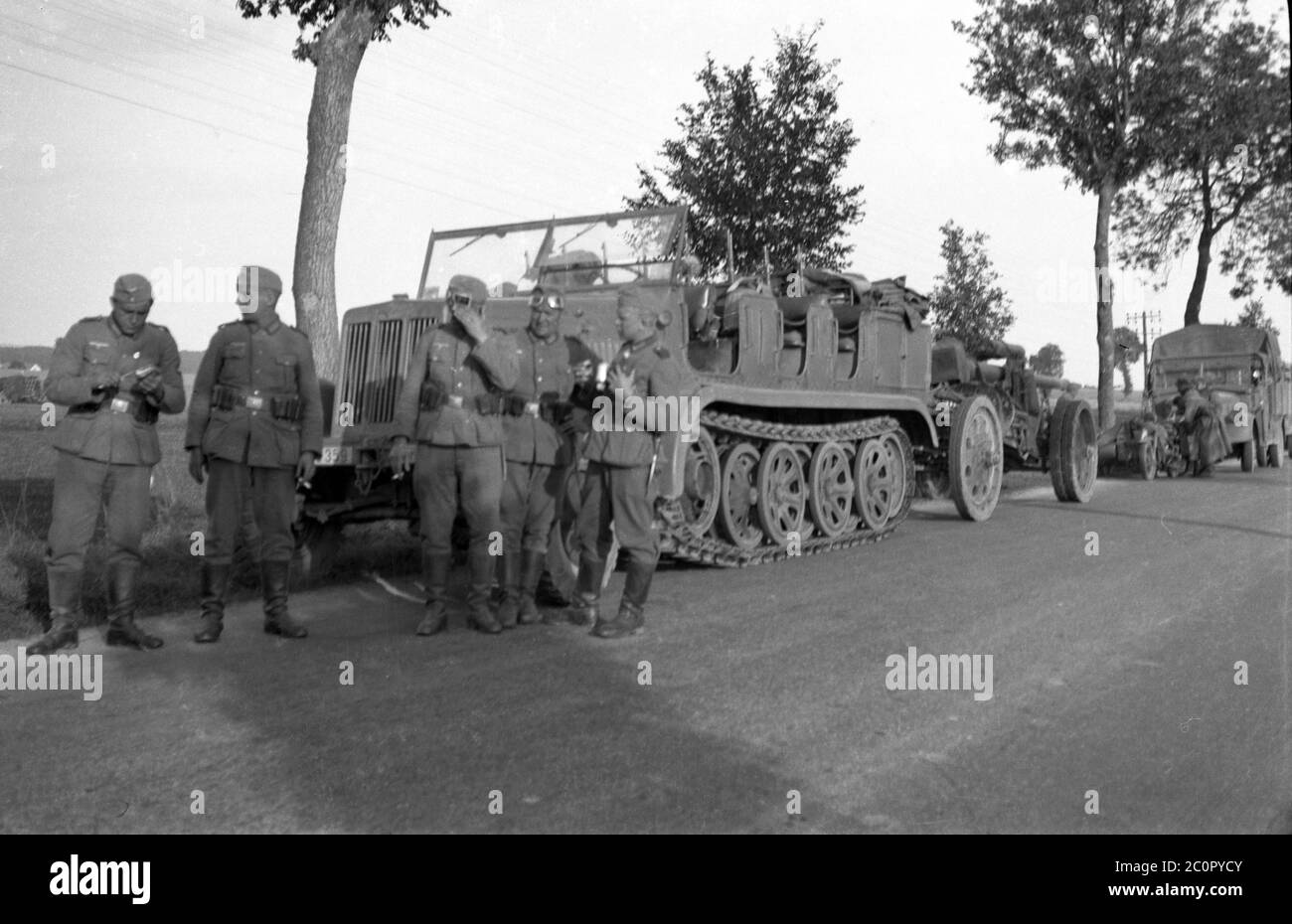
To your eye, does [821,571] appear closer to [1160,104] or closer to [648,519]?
[648,519]

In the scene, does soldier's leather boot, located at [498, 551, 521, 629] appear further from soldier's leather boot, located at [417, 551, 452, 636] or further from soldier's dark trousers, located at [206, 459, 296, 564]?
soldier's dark trousers, located at [206, 459, 296, 564]

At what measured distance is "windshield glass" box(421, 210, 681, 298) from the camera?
9.21m

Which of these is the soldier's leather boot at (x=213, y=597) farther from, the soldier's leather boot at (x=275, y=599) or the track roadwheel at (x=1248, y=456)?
the track roadwheel at (x=1248, y=456)

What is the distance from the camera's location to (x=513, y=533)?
22.6 ft

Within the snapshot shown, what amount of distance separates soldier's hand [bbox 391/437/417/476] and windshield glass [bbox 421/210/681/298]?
2596 millimetres

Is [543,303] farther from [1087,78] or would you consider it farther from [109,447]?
[1087,78]

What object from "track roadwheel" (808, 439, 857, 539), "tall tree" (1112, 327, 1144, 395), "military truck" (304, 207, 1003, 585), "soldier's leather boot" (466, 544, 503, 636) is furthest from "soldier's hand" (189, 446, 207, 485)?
"tall tree" (1112, 327, 1144, 395)

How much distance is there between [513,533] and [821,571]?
2.84m

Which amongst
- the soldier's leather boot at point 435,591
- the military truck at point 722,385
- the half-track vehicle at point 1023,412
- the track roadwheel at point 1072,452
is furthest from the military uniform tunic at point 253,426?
the track roadwheel at point 1072,452

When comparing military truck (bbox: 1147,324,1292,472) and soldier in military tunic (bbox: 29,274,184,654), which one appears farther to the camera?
military truck (bbox: 1147,324,1292,472)

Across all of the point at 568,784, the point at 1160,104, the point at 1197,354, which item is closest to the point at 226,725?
the point at 568,784

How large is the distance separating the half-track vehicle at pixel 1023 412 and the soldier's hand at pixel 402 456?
25.4ft
